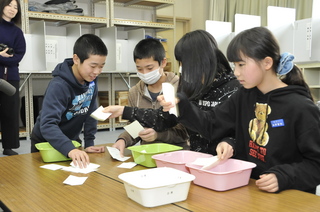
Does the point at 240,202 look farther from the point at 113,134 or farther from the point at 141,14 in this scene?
the point at 141,14

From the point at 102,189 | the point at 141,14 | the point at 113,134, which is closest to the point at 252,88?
the point at 102,189

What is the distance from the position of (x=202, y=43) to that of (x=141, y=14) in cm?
469

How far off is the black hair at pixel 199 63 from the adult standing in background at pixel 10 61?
2258 mm

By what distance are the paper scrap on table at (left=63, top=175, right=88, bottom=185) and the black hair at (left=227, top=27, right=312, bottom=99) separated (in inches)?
25.1

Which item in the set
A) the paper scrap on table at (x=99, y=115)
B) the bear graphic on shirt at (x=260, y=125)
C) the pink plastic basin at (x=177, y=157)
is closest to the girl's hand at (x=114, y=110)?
the paper scrap on table at (x=99, y=115)

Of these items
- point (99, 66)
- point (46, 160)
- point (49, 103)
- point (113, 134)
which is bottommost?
point (113, 134)

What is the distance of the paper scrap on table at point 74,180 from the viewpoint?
1076mm

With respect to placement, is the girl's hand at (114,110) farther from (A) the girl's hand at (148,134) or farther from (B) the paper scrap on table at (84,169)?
(B) the paper scrap on table at (84,169)

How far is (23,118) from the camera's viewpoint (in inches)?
183

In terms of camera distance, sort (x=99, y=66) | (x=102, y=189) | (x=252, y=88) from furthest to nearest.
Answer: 1. (x=99, y=66)
2. (x=252, y=88)
3. (x=102, y=189)

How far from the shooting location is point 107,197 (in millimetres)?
941

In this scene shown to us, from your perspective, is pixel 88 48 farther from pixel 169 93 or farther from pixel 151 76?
pixel 169 93

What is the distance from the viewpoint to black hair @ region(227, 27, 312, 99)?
3.68 ft

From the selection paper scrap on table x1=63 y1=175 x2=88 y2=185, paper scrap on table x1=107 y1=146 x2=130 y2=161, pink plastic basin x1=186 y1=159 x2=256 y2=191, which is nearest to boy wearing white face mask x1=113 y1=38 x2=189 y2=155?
paper scrap on table x1=107 y1=146 x2=130 y2=161
